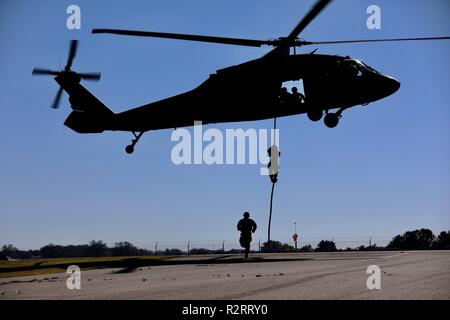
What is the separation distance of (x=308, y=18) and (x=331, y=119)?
20.0 ft

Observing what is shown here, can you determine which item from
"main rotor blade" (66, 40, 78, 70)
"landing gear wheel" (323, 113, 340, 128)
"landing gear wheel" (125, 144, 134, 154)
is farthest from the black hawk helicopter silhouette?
"main rotor blade" (66, 40, 78, 70)

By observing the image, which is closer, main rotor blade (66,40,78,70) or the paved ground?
the paved ground

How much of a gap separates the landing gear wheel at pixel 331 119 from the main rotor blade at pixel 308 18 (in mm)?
3890

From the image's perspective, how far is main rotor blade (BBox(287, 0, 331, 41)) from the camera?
54.1 ft

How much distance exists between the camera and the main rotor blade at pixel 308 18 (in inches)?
650

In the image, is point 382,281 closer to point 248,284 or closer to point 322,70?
point 248,284

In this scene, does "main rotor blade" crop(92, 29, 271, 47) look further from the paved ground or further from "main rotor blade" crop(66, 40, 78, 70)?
the paved ground

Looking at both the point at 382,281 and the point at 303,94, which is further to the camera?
the point at 303,94

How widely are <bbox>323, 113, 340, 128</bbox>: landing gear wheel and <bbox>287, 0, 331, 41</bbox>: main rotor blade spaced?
12.8 ft

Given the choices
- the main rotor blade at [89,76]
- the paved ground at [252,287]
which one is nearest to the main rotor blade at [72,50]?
the main rotor blade at [89,76]

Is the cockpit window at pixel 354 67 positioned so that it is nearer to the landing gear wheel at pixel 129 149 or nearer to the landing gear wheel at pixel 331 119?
the landing gear wheel at pixel 331 119
